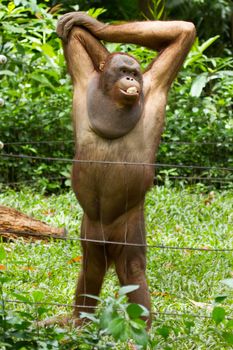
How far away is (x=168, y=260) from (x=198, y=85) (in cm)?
311

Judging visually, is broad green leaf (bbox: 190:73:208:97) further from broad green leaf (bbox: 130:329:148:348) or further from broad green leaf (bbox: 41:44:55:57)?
broad green leaf (bbox: 130:329:148:348)

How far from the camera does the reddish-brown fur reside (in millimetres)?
3996

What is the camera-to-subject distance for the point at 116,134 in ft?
13.1

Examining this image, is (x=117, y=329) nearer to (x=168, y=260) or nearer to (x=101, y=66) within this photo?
(x=101, y=66)

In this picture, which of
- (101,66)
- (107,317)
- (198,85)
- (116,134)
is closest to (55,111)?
(198,85)

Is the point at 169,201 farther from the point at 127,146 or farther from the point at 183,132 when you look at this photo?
the point at 127,146

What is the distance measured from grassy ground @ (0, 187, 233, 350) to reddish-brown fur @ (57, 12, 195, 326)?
0.35 metres

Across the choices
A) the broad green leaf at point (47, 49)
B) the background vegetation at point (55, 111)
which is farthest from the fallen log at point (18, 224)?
the broad green leaf at point (47, 49)

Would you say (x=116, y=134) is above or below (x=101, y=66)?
below

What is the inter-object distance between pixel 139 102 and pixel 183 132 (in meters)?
4.39

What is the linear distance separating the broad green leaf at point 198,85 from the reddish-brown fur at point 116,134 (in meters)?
3.98

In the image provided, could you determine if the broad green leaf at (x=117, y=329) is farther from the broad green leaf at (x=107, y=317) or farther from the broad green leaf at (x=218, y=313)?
the broad green leaf at (x=218, y=313)

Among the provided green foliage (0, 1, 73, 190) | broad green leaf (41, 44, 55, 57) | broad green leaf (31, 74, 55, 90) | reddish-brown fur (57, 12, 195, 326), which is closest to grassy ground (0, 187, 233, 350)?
reddish-brown fur (57, 12, 195, 326)

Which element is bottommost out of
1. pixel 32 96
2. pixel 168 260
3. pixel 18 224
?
pixel 168 260
